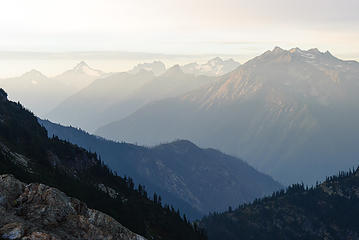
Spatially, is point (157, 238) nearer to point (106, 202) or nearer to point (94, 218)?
point (106, 202)

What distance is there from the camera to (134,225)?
6639 inches


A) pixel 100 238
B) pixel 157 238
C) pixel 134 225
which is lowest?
pixel 157 238

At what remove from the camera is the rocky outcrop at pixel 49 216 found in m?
76.0

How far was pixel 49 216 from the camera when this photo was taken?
8131cm

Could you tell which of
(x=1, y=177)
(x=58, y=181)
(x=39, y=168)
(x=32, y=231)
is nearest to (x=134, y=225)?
(x=58, y=181)

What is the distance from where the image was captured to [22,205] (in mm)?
85062

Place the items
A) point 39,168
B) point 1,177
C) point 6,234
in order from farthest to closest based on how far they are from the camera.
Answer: point 39,168 < point 1,177 < point 6,234

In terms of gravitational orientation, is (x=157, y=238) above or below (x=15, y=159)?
below

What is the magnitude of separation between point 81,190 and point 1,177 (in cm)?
9761

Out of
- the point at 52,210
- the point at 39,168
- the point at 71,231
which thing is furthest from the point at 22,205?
the point at 39,168

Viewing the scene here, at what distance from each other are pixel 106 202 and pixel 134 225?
66.4 ft

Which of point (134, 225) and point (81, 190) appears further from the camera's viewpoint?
point (81, 190)

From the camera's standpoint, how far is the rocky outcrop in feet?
249

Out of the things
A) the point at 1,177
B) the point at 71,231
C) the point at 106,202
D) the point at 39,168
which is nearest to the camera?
the point at 71,231
